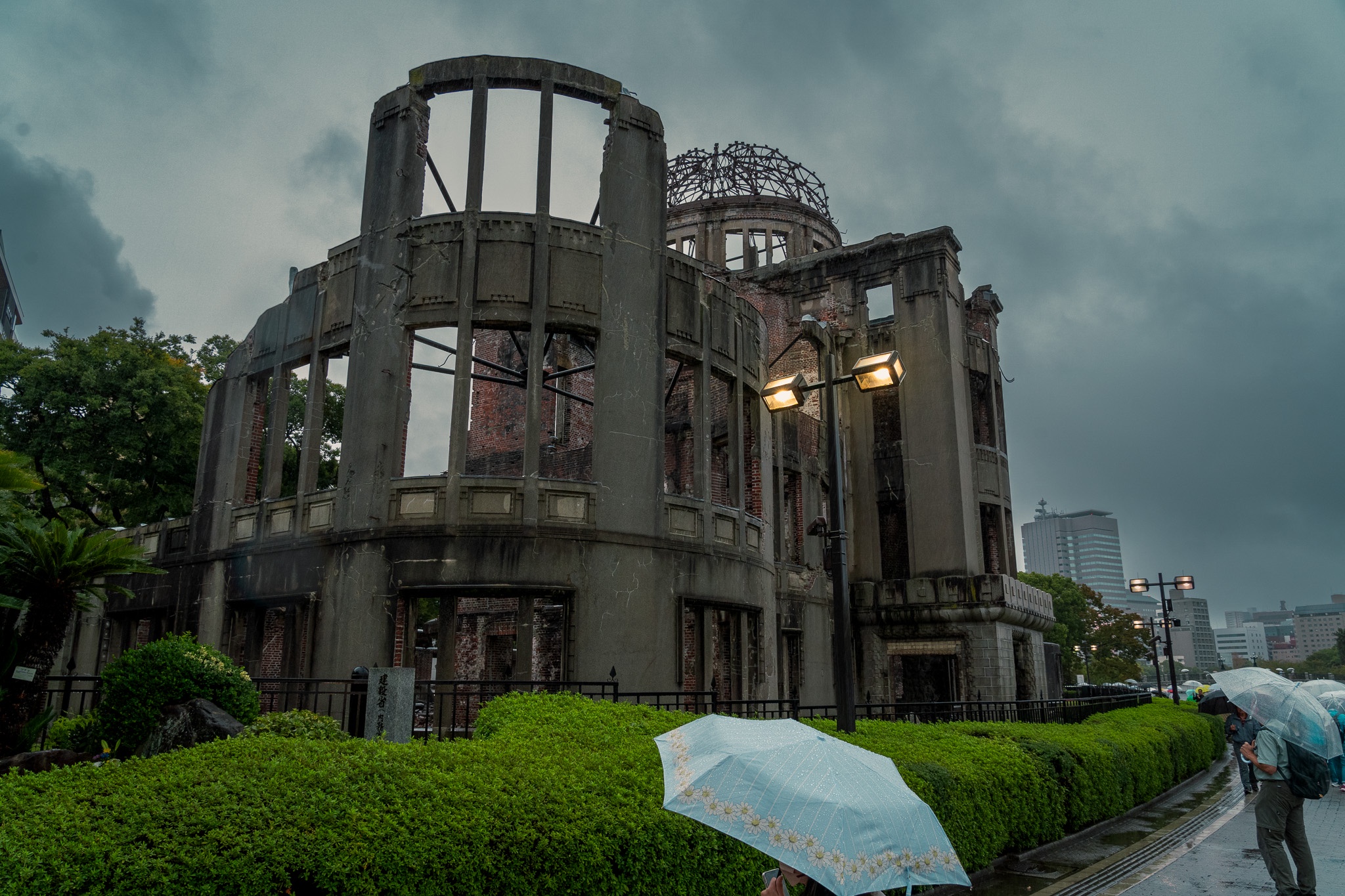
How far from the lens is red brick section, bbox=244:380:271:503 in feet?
64.3

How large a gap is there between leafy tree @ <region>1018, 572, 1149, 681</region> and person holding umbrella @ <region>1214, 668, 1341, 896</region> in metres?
59.9

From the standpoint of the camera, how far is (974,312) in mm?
33000

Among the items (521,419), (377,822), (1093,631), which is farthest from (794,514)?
(1093,631)

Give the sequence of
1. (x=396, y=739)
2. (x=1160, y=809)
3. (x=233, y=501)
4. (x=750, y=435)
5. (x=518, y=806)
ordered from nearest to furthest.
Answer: (x=518, y=806)
(x=396, y=739)
(x=1160, y=809)
(x=233, y=501)
(x=750, y=435)

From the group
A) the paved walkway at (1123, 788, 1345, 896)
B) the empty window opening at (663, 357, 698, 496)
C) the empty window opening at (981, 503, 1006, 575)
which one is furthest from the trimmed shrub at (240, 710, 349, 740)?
the empty window opening at (981, 503, 1006, 575)

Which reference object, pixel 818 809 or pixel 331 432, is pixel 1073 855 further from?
pixel 331 432

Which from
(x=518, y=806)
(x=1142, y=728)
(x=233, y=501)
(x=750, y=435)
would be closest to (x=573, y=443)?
(x=750, y=435)

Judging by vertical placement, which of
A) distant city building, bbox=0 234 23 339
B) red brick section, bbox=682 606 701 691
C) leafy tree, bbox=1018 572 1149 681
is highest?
distant city building, bbox=0 234 23 339

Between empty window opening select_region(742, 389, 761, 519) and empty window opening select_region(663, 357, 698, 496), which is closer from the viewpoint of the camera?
empty window opening select_region(742, 389, 761, 519)

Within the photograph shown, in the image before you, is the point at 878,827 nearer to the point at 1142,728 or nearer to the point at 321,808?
the point at 321,808

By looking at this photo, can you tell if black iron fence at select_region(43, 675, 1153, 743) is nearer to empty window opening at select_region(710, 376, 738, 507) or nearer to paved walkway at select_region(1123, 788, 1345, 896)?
paved walkway at select_region(1123, 788, 1345, 896)

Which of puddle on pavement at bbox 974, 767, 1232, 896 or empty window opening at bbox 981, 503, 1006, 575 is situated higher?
empty window opening at bbox 981, 503, 1006, 575

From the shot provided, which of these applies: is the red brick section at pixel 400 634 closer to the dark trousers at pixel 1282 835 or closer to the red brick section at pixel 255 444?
the red brick section at pixel 255 444

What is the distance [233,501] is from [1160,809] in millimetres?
18386
